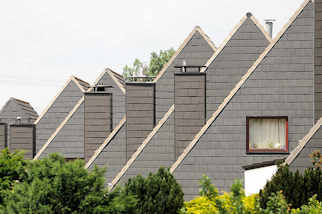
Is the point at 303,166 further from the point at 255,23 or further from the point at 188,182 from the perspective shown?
the point at 255,23

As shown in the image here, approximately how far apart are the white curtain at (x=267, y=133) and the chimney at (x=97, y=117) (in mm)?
10244

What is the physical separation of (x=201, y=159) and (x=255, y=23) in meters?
6.73

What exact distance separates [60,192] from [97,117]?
16.3m

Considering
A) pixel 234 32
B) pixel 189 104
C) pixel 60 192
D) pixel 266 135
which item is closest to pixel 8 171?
pixel 60 192

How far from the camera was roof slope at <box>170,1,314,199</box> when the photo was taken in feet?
79.3

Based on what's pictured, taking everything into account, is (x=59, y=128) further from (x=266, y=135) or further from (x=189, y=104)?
(x=266, y=135)

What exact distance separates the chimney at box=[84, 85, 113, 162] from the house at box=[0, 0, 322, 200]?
5 centimetres

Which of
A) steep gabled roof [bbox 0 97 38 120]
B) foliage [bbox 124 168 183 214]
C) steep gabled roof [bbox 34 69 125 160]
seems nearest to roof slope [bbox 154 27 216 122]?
steep gabled roof [bbox 34 69 125 160]

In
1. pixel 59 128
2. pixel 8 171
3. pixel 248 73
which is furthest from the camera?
pixel 59 128

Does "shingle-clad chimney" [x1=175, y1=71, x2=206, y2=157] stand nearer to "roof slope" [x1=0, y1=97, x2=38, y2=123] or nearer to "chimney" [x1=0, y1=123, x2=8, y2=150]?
"chimney" [x1=0, y1=123, x2=8, y2=150]

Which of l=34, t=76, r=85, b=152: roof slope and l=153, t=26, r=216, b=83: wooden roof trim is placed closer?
l=153, t=26, r=216, b=83: wooden roof trim

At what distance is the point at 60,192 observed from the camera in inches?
671

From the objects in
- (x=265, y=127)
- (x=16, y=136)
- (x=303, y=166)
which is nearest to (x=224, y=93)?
(x=265, y=127)

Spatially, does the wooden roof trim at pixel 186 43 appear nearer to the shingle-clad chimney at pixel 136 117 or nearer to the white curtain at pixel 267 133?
the shingle-clad chimney at pixel 136 117
